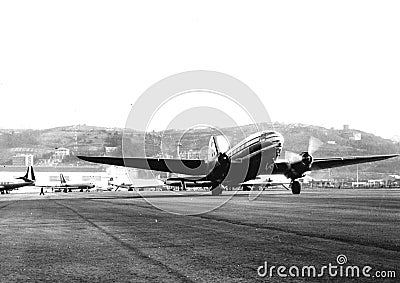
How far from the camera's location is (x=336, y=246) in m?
10.6

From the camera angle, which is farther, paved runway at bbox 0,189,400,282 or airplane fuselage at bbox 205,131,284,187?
airplane fuselage at bbox 205,131,284,187

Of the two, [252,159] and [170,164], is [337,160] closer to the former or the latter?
[252,159]

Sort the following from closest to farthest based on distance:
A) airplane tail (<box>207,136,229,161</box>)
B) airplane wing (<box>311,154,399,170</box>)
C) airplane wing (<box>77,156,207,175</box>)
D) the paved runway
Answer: the paved runway, airplane wing (<box>77,156,207,175</box>), airplane tail (<box>207,136,229,161</box>), airplane wing (<box>311,154,399,170</box>)

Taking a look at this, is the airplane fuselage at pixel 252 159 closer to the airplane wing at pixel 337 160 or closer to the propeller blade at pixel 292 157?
the propeller blade at pixel 292 157

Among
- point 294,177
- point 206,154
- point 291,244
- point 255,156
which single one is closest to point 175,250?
point 291,244

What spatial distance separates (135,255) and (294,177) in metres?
35.3

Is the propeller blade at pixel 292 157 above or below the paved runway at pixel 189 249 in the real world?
above

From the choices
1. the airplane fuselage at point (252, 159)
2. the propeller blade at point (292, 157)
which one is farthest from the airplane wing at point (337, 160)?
the airplane fuselage at point (252, 159)

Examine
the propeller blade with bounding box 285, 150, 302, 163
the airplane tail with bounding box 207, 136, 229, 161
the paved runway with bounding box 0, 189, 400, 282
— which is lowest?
the paved runway with bounding box 0, 189, 400, 282

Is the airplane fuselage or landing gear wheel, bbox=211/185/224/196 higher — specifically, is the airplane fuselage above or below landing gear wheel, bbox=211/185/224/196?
above

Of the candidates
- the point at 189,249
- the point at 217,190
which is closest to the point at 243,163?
the point at 217,190

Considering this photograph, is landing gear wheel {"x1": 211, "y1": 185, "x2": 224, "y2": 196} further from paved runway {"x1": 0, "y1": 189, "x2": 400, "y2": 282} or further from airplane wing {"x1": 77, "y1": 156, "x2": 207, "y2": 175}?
paved runway {"x1": 0, "y1": 189, "x2": 400, "y2": 282}

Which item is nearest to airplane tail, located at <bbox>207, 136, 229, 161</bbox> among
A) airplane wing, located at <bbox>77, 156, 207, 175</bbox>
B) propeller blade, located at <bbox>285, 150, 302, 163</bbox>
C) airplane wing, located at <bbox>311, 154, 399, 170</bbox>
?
airplane wing, located at <bbox>77, 156, 207, 175</bbox>

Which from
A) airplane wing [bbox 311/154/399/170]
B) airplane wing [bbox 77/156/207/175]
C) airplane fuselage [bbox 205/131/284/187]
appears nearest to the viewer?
airplane fuselage [bbox 205/131/284/187]
